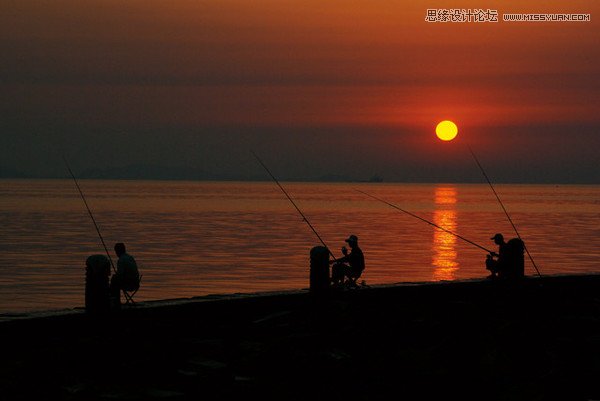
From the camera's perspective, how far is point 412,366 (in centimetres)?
1158

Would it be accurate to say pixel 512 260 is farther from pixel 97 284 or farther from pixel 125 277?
pixel 97 284

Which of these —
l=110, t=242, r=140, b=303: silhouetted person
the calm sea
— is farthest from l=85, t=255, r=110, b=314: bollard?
the calm sea

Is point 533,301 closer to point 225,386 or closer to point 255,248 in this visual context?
point 225,386

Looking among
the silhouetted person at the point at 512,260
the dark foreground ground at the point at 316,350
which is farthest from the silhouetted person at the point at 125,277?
the silhouetted person at the point at 512,260

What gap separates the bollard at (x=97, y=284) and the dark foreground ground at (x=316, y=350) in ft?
0.58

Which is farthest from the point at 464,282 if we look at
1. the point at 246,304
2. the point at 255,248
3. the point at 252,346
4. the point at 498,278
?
the point at 255,248

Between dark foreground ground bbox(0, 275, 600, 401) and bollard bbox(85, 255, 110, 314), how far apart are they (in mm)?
177

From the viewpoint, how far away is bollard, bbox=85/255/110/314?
13.0 meters

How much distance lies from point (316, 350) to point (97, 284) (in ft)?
10.1

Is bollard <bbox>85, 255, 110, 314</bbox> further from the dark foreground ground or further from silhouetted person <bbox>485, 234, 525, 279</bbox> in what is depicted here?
silhouetted person <bbox>485, 234, 525, 279</bbox>

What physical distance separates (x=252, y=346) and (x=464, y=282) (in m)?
6.07

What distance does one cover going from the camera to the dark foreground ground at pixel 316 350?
34.8ft

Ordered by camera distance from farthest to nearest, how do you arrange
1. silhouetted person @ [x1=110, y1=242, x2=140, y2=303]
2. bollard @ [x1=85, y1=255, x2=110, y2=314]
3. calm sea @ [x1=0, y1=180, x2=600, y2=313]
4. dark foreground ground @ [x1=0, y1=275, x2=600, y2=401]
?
calm sea @ [x1=0, y1=180, x2=600, y2=313] < silhouetted person @ [x1=110, y1=242, x2=140, y2=303] < bollard @ [x1=85, y1=255, x2=110, y2=314] < dark foreground ground @ [x1=0, y1=275, x2=600, y2=401]

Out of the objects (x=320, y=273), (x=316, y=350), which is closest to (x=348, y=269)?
(x=320, y=273)
